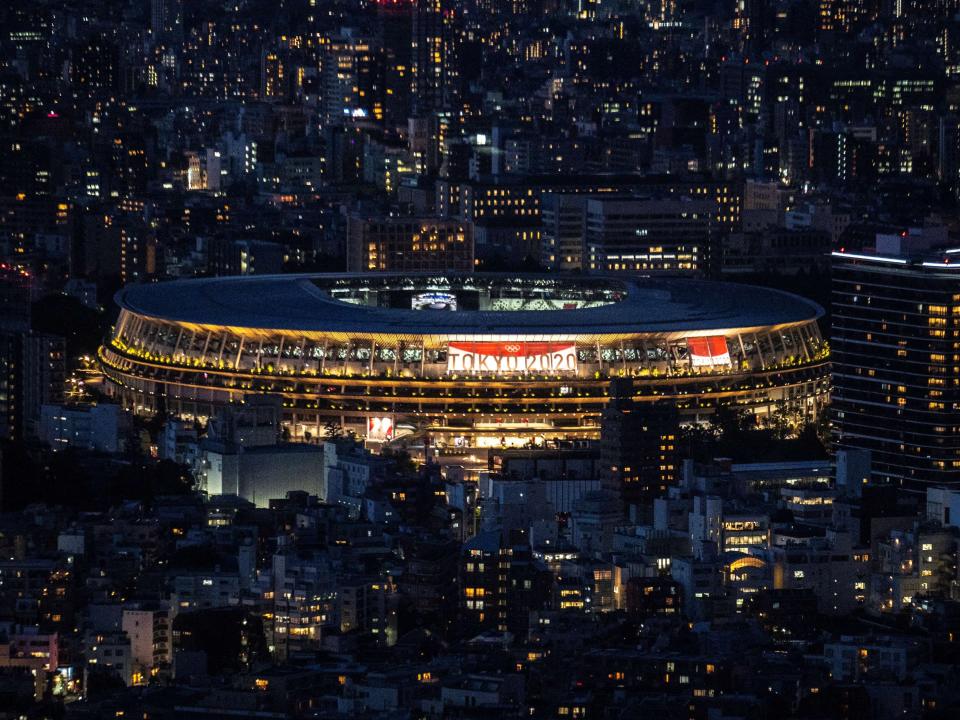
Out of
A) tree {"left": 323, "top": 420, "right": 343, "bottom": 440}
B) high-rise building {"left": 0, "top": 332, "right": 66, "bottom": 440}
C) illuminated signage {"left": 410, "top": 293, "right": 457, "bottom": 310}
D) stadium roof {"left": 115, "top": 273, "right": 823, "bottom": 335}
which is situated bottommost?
tree {"left": 323, "top": 420, "right": 343, "bottom": 440}

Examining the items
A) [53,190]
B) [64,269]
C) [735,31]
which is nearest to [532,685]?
[64,269]

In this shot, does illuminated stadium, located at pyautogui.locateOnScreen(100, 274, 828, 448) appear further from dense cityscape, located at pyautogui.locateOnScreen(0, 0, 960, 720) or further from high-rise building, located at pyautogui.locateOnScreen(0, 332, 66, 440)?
high-rise building, located at pyautogui.locateOnScreen(0, 332, 66, 440)

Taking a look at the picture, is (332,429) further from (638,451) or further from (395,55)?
(395,55)

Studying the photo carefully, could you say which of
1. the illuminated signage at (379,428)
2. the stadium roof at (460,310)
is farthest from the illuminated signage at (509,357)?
the illuminated signage at (379,428)

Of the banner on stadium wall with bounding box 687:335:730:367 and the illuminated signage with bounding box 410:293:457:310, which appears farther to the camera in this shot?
the illuminated signage with bounding box 410:293:457:310

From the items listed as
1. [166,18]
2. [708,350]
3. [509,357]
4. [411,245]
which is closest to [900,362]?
[708,350]

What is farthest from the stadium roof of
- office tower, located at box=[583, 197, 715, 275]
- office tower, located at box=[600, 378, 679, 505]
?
office tower, located at box=[583, 197, 715, 275]
